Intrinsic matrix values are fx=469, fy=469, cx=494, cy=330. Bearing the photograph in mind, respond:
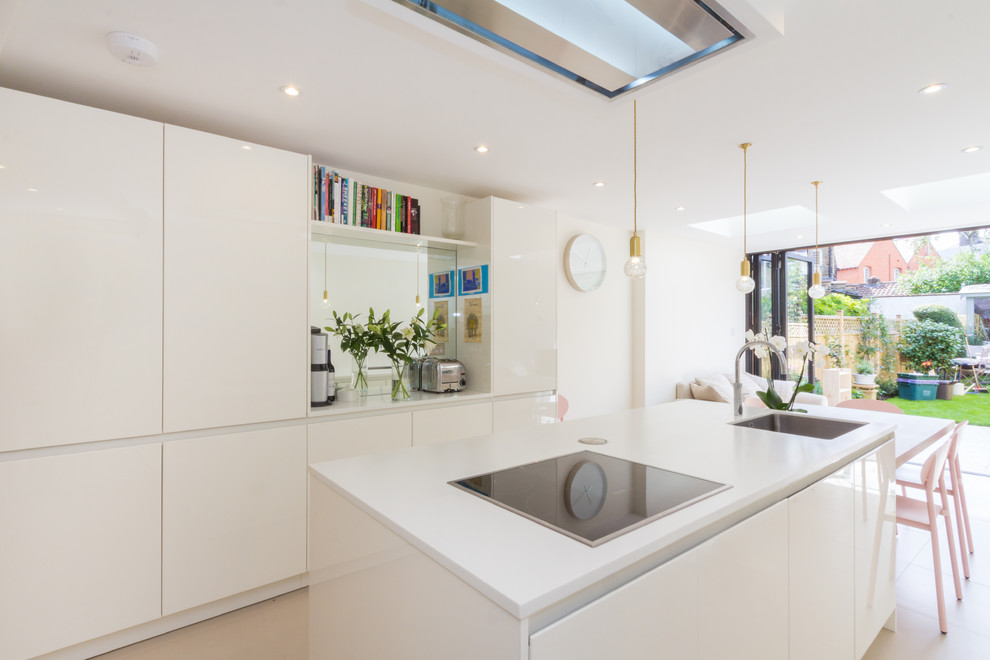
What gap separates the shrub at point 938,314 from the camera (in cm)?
473

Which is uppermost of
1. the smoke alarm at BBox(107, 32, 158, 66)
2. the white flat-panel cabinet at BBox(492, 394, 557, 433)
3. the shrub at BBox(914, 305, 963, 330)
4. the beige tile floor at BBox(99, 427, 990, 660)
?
the smoke alarm at BBox(107, 32, 158, 66)

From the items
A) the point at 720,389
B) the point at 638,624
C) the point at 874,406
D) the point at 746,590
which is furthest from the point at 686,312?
the point at 638,624

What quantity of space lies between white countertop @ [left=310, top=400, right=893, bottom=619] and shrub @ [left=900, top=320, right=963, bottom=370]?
3.96 metres

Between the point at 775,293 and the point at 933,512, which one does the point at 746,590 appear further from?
the point at 775,293

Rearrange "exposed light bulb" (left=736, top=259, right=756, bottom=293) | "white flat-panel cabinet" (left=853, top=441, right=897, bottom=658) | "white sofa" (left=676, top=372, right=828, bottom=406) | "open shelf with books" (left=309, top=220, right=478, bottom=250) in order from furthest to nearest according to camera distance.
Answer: "white sofa" (left=676, top=372, right=828, bottom=406) → "exposed light bulb" (left=736, top=259, right=756, bottom=293) → "open shelf with books" (left=309, top=220, right=478, bottom=250) → "white flat-panel cabinet" (left=853, top=441, right=897, bottom=658)

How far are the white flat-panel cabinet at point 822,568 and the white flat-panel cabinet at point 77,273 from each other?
8.07ft

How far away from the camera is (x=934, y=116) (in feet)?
7.63

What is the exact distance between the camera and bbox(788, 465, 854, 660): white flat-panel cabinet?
1390 mm

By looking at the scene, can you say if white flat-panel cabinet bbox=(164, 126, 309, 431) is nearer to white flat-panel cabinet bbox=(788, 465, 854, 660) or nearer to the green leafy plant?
the green leafy plant

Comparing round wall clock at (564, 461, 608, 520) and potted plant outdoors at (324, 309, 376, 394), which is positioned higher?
potted plant outdoors at (324, 309, 376, 394)

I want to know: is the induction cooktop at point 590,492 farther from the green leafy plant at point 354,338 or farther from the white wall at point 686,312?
the white wall at point 686,312

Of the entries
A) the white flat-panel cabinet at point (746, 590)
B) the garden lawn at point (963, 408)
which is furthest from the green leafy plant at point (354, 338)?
the garden lawn at point (963, 408)

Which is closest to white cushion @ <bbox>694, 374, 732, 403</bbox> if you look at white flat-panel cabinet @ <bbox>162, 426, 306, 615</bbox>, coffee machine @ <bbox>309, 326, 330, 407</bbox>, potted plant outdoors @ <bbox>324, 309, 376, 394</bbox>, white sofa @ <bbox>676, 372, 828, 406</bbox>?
white sofa @ <bbox>676, 372, 828, 406</bbox>

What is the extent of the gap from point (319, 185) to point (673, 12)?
2083mm
